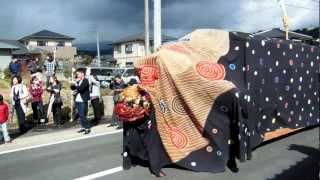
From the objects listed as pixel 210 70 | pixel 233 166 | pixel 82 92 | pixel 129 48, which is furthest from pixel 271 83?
pixel 129 48

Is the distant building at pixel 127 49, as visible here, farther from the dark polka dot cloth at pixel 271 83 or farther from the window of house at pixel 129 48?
the dark polka dot cloth at pixel 271 83

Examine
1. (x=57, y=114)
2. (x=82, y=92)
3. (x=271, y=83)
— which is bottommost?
(x=57, y=114)

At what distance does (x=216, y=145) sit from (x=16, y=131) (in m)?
7.80

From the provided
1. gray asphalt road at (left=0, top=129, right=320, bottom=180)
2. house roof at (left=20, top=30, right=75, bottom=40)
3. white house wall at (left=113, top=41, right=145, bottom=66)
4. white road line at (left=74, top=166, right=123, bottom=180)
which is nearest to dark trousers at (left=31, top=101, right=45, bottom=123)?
gray asphalt road at (left=0, top=129, right=320, bottom=180)

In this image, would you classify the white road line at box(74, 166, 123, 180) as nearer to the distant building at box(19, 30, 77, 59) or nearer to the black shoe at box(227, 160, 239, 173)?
the black shoe at box(227, 160, 239, 173)

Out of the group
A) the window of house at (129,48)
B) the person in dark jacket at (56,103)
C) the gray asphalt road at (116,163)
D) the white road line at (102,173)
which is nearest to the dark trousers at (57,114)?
the person in dark jacket at (56,103)

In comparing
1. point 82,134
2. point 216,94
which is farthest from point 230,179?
point 82,134

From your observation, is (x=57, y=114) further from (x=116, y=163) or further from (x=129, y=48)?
(x=129, y=48)

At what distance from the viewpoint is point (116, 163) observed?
9.21 metres

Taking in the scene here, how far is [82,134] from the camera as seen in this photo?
42.6 ft

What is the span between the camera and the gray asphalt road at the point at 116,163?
27.0ft

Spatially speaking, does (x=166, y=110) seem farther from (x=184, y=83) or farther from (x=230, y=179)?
(x=230, y=179)

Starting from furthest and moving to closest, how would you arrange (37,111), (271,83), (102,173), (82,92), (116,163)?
(37,111)
(82,92)
(271,83)
(116,163)
(102,173)

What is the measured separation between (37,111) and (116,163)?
23.3 ft
